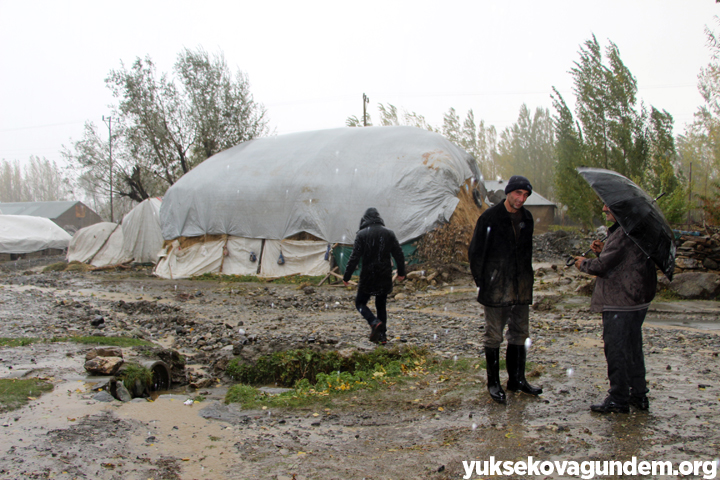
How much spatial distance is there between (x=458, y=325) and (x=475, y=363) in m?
2.71

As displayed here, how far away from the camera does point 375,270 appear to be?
21.4ft

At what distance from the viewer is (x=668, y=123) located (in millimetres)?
23078

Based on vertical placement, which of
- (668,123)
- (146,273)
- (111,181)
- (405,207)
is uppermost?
(668,123)

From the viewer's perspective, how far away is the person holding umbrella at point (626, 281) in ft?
11.5

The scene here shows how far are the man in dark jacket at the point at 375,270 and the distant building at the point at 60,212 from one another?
49.0 meters

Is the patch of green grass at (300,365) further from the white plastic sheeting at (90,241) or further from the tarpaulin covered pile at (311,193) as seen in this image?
the white plastic sheeting at (90,241)

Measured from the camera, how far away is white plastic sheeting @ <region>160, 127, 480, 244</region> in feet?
52.0

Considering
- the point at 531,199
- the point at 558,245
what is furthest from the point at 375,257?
the point at 531,199

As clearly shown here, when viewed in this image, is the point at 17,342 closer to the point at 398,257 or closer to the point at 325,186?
the point at 398,257

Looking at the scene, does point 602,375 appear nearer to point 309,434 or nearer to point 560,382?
point 560,382

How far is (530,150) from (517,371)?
201 feet

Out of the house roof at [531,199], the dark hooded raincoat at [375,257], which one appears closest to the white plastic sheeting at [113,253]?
the dark hooded raincoat at [375,257]

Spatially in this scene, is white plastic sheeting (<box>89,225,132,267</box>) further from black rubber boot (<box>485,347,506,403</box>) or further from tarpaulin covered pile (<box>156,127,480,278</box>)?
black rubber boot (<box>485,347,506,403</box>)

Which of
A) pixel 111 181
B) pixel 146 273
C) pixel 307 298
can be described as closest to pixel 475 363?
pixel 307 298
